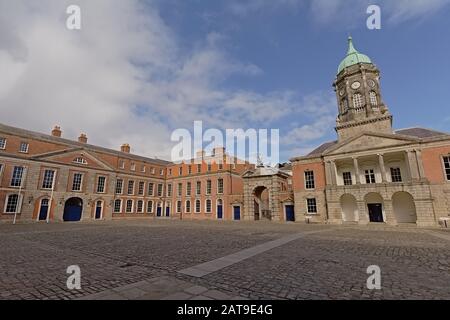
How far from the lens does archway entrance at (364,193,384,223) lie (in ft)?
88.3

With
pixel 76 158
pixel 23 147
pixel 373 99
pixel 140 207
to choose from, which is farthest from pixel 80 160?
pixel 373 99

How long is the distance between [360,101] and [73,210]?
45.4m

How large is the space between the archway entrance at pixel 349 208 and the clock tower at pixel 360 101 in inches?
330

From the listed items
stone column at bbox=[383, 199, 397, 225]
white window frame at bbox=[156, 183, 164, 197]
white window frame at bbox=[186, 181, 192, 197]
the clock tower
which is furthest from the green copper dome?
white window frame at bbox=[156, 183, 164, 197]

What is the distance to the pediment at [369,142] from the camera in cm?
2434

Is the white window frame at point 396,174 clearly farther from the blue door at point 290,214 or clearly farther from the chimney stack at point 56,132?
the chimney stack at point 56,132

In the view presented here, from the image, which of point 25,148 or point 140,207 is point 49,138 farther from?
point 140,207

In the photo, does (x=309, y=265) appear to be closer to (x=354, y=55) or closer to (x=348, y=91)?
(x=348, y=91)

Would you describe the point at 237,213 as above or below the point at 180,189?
below

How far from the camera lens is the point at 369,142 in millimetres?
26062

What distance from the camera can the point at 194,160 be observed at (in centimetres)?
4581

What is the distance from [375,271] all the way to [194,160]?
41.1 m

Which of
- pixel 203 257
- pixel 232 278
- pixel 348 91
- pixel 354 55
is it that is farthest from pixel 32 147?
pixel 354 55

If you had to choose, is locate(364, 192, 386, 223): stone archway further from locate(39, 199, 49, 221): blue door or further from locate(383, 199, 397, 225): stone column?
locate(39, 199, 49, 221): blue door
